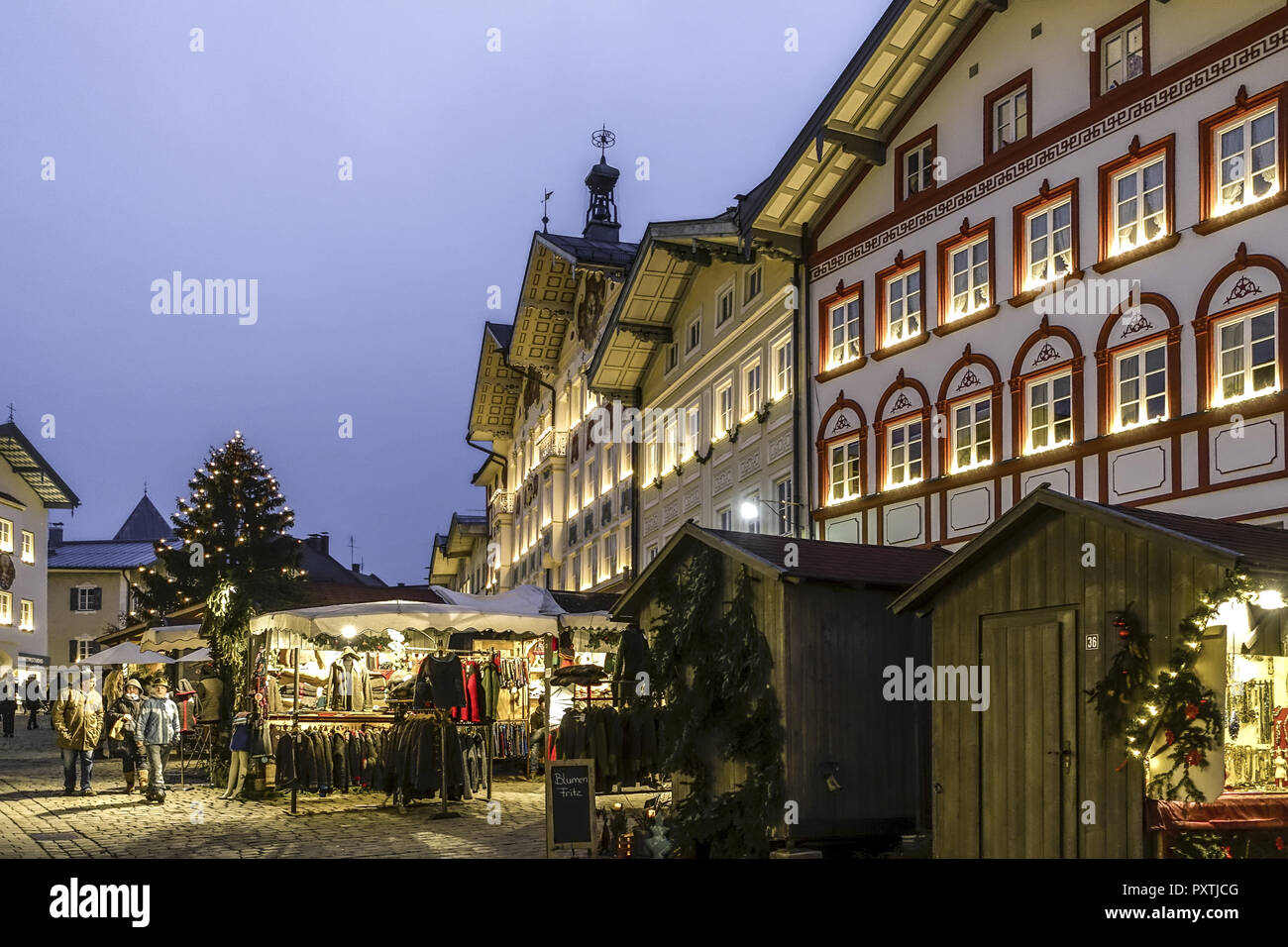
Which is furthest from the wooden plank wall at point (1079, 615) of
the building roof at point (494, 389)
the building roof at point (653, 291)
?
the building roof at point (494, 389)

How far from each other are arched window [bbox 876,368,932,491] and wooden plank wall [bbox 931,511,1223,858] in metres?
10.9

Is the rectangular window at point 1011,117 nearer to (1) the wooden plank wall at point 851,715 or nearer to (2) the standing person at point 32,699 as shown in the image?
(1) the wooden plank wall at point 851,715

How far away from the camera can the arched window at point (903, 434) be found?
2412 cm

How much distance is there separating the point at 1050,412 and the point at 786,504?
7.39 m

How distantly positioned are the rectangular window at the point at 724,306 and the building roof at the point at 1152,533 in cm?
1890

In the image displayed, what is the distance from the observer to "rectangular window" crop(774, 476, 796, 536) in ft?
90.3

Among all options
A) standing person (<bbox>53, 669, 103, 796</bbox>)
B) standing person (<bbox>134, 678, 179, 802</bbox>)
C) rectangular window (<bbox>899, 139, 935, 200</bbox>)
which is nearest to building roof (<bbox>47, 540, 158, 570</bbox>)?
standing person (<bbox>53, 669, 103, 796</bbox>)

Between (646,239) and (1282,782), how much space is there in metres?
21.2

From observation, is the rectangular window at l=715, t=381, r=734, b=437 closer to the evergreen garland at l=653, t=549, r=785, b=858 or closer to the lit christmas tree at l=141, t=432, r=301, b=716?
the evergreen garland at l=653, t=549, r=785, b=858

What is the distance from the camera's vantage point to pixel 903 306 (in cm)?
2506

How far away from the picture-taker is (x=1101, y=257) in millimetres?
20547

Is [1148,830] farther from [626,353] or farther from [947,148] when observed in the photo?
[626,353]

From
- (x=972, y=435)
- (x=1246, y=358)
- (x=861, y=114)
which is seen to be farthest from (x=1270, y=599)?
(x=861, y=114)
